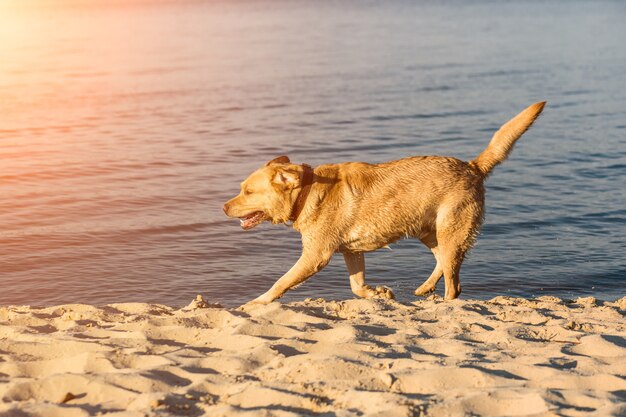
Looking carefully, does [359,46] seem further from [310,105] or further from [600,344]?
[600,344]

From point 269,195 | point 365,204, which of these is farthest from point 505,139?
point 269,195

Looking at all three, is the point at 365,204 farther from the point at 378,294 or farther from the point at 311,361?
the point at 311,361

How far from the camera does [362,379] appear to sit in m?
5.63

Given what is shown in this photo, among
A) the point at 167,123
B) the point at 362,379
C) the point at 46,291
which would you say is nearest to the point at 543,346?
the point at 362,379

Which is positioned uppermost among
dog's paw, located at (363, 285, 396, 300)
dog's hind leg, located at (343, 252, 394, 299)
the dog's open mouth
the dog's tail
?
the dog's tail

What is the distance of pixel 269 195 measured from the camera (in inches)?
331

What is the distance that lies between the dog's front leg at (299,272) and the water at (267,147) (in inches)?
63.1

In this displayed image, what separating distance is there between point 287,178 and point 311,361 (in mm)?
2732

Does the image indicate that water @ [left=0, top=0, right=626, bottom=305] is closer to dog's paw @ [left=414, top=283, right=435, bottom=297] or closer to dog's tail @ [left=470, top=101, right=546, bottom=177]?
dog's paw @ [left=414, top=283, right=435, bottom=297]

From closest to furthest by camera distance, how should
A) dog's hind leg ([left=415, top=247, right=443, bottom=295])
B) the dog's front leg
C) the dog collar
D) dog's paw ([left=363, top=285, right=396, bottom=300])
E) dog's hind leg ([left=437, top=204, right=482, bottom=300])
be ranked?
the dog's front leg
the dog collar
dog's hind leg ([left=437, top=204, right=482, bottom=300])
dog's paw ([left=363, top=285, right=396, bottom=300])
dog's hind leg ([left=415, top=247, right=443, bottom=295])

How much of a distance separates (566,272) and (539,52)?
2395 cm

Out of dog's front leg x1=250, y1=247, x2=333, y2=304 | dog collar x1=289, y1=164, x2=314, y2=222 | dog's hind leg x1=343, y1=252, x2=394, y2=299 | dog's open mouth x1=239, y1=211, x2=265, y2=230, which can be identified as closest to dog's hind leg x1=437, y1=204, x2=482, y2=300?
dog's hind leg x1=343, y1=252, x2=394, y2=299

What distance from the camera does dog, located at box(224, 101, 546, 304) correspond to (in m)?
8.39

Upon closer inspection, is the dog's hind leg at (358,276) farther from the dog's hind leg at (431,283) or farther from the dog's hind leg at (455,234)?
the dog's hind leg at (455,234)
